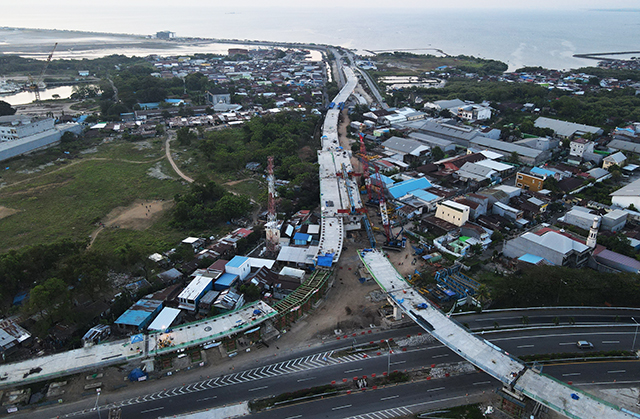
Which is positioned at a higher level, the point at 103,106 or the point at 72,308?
the point at 103,106

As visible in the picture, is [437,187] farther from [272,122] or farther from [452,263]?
[272,122]

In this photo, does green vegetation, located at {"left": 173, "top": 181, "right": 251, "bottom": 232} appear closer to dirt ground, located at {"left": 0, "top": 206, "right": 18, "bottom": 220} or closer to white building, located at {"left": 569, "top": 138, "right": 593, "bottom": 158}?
dirt ground, located at {"left": 0, "top": 206, "right": 18, "bottom": 220}

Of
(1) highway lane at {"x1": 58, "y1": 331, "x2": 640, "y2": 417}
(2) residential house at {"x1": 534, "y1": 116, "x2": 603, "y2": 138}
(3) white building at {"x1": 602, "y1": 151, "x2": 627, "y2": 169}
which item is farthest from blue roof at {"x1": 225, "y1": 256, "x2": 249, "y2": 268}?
(2) residential house at {"x1": 534, "y1": 116, "x2": 603, "y2": 138}

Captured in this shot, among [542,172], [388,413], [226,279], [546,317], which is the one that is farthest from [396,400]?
[542,172]

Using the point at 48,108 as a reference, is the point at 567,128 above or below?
above

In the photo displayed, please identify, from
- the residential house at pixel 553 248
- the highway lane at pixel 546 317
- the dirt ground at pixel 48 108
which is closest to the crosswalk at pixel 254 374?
the highway lane at pixel 546 317

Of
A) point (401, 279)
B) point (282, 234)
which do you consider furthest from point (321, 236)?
point (401, 279)

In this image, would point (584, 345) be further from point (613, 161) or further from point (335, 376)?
point (613, 161)
